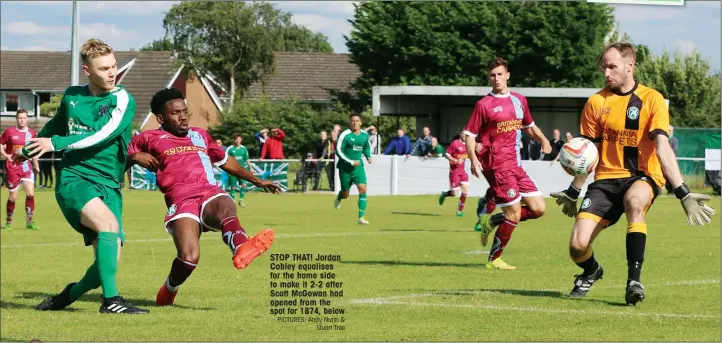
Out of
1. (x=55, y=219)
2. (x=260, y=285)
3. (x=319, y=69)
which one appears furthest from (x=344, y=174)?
(x=319, y=69)

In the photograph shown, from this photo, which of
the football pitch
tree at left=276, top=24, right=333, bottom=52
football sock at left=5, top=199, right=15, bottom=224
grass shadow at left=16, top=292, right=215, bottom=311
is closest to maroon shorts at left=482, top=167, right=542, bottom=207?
the football pitch

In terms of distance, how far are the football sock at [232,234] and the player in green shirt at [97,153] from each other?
34.8 inches

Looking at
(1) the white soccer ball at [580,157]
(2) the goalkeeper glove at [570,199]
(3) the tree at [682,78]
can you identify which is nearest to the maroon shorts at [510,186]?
(2) the goalkeeper glove at [570,199]

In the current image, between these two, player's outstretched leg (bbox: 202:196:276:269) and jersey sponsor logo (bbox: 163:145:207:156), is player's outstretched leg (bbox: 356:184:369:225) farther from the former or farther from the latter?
player's outstretched leg (bbox: 202:196:276:269)

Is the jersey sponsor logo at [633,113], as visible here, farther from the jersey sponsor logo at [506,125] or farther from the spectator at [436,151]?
the spectator at [436,151]

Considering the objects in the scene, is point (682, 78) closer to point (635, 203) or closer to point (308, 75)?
point (308, 75)

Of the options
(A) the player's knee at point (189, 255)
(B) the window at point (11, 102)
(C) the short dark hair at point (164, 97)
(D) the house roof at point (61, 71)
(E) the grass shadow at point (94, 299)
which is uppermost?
(D) the house roof at point (61, 71)

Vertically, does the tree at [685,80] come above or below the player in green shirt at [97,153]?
above

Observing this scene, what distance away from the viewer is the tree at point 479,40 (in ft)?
196

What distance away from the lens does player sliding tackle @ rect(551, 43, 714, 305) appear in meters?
9.96

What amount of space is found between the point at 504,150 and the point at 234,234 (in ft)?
18.8

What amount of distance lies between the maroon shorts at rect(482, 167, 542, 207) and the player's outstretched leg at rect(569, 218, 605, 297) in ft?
10.3

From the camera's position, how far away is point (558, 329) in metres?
9.14

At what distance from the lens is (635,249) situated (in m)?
10.3
